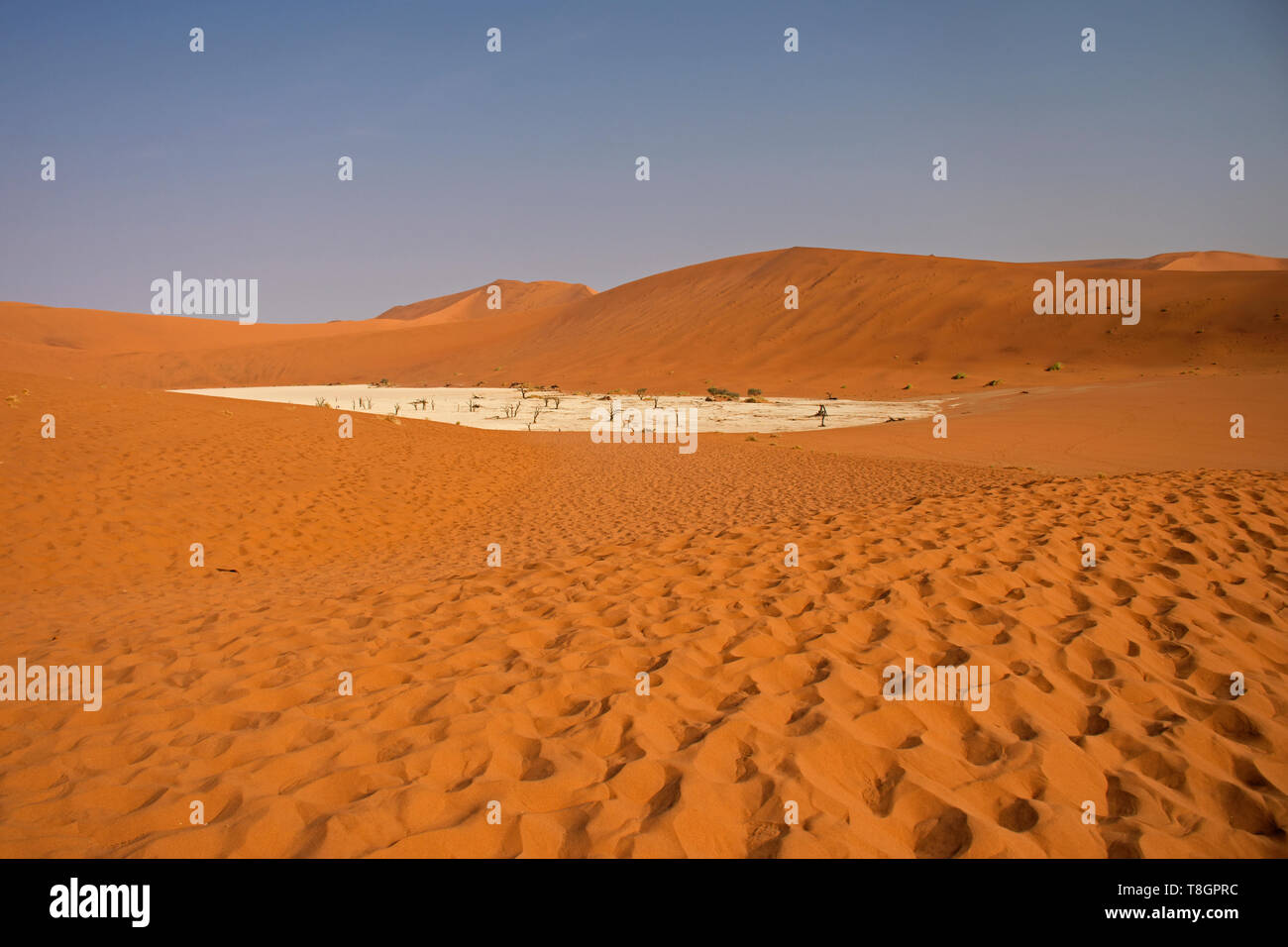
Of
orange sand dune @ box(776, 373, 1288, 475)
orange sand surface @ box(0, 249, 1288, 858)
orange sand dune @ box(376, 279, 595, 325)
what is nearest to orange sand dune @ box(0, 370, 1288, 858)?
orange sand surface @ box(0, 249, 1288, 858)

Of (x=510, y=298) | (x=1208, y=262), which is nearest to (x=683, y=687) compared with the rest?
(x=510, y=298)

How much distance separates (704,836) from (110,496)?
11.4 meters

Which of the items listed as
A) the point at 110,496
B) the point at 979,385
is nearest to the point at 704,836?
the point at 110,496

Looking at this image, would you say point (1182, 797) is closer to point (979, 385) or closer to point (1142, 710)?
point (1142, 710)

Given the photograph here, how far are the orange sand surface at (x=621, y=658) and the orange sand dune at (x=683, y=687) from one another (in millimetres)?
23

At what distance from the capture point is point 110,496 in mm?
10617

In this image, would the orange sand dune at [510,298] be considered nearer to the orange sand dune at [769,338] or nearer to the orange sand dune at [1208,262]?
the orange sand dune at [769,338]

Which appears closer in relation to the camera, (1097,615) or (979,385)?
(1097,615)

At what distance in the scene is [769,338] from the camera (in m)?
51.0

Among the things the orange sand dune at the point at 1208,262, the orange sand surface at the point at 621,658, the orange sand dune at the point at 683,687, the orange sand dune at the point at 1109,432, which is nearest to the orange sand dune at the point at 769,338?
the orange sand dune at the point at 1109,432

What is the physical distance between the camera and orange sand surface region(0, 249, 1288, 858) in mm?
3061

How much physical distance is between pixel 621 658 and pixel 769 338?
48.6m

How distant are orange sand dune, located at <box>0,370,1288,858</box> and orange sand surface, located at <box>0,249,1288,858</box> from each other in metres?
→ 0.02

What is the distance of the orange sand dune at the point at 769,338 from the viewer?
36.2 metres
